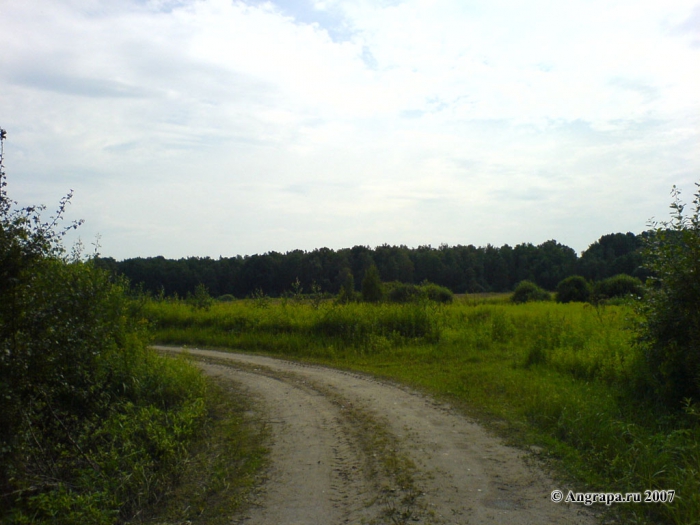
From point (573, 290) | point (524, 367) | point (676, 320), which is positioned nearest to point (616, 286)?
point (573, 290)

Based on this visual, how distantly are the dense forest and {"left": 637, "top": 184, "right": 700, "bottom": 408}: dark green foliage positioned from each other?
51208 millimetres

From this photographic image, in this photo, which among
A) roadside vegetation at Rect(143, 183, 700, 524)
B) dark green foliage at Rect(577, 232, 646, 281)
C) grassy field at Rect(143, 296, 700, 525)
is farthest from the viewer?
dark green foliage at Rect(577, 232, 646, 281)

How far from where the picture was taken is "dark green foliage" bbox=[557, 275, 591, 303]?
34.9 m

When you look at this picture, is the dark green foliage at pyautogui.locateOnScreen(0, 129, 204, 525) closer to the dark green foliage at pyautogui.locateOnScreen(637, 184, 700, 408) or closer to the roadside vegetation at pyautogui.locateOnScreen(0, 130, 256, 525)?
the roadside vegetation at pyautogui.locateOnScreen(0, 130, 256, 525)

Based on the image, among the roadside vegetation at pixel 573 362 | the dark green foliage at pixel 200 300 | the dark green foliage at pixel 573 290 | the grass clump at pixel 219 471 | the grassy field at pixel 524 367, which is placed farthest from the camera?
the dark green foliage at pixel 573 290

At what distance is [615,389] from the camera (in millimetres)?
9898

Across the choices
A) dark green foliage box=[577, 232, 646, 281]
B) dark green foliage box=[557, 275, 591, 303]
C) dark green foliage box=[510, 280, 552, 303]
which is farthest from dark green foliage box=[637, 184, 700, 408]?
dark green foliage box=[577, 232, 646, 281]

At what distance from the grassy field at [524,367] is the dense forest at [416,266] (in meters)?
37.8

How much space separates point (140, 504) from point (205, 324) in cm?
1735

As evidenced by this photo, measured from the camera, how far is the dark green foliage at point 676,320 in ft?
27.3

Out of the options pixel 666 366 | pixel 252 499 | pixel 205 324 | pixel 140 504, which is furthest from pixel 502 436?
pixel 205 324

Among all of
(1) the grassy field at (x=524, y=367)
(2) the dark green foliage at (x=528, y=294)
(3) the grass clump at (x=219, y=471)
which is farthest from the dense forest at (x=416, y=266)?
(3) the grass clump at (x=219, y=471)

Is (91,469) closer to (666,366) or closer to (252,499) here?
(252,499)

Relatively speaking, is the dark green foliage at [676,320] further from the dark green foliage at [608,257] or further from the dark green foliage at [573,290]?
the dark green foliage at [608,257]
